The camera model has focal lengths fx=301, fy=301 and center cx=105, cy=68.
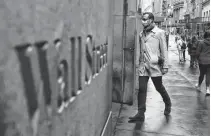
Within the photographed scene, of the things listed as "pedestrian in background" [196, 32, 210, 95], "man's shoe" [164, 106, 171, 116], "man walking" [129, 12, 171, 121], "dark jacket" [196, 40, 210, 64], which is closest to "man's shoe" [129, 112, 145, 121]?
"man walking" [129, 12, 171, 121]

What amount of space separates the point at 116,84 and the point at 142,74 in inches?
28.2

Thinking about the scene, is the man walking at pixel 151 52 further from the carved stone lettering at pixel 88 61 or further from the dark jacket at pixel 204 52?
the dark jacket at pixel 204 52

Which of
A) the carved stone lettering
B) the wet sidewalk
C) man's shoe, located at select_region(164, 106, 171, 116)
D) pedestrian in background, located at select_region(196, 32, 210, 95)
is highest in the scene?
the carved stone lettering

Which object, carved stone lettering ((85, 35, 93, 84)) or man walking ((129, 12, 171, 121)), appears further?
man walking ((129, 12, 171, 121))

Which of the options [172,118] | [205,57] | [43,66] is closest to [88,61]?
[43,66]

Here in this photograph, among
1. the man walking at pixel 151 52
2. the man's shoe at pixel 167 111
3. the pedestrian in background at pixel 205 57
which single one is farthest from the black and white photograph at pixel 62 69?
the pedestrian in background at pixel 205 57

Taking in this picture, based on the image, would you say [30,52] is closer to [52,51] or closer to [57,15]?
[52,51]

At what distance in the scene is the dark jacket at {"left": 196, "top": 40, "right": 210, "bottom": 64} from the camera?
309 inches

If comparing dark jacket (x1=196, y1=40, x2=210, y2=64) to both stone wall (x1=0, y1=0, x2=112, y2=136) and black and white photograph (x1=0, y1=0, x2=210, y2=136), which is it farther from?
stone wall (x1=0, y1=0, x2=112, y2=136)

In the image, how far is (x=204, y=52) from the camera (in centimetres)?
792

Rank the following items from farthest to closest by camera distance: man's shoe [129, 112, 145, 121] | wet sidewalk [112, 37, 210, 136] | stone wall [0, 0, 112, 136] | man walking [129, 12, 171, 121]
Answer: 1. man's shoe [129, 112, 145, 121]
2. man walking [129, 12, 171, 121]
3. wet sidewalk [112, 37, 210, 136]
4. stone wall [0, 0, 112, 136]

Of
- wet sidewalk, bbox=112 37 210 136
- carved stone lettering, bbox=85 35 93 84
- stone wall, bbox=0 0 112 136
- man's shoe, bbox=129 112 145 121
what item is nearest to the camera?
stone wall, bbox=0 0 112 136

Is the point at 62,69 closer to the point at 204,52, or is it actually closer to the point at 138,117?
the point at 138,117

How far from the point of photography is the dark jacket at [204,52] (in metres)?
7.85
